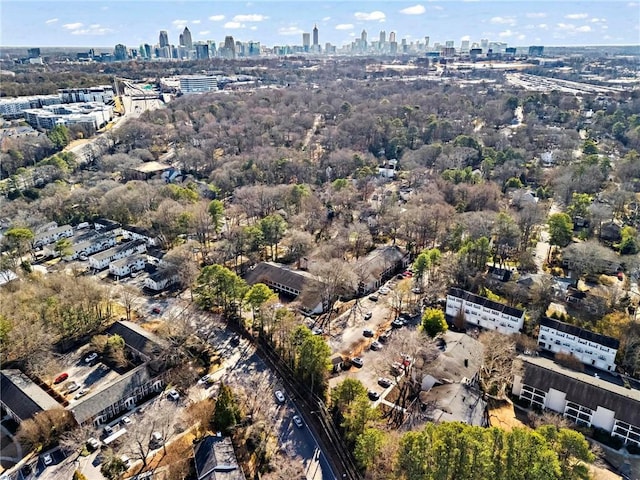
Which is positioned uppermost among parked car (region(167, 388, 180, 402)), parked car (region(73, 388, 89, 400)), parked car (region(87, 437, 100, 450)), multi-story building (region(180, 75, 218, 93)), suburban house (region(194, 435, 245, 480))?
multi-story building (region(180, 75, 218, 93))

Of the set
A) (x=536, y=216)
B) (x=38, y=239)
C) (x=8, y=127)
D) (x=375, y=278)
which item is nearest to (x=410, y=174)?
(x=536, y=216)

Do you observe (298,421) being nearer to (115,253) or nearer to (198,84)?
(115,253)

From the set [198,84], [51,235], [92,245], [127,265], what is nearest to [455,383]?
[127,265]

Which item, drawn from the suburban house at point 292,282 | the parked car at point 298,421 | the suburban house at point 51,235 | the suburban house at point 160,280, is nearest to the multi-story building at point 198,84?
the suburban house at point 51,235

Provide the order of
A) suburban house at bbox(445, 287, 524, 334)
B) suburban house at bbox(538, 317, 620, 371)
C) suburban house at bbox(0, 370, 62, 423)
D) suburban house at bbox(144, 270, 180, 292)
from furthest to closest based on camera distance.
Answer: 1. suburban house at bbox(144, 270, 180, 292)
2. suburban house at bbox(445, 287, 524, 334)
3. suburban house at bbox(538, 317, 620, 371)
4. suburban house at bbox(0, 370, 62, 423)

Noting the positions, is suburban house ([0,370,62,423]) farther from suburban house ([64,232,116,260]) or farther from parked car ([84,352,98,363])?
suburban house ([64,232,116,260])

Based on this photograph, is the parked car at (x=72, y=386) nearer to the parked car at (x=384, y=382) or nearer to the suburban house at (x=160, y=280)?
the suburban house at (x=160, y=280)

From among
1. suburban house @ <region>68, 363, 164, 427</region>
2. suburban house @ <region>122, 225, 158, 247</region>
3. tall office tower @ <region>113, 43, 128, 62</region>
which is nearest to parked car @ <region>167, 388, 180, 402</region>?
suburban house @ <region>68, 363, 164, 427</region>
